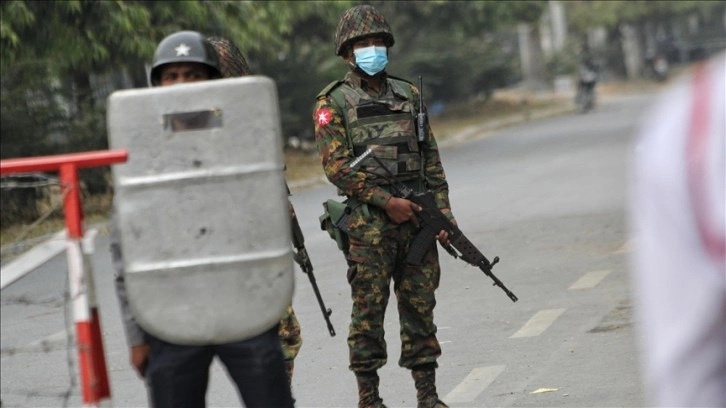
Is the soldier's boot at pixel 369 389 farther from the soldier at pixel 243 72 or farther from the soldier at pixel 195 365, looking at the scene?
the soldier at pixel 195 365

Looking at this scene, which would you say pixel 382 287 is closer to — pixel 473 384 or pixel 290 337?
pixel 290 337

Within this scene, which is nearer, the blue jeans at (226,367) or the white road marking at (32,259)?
the white road marking at (32,259)

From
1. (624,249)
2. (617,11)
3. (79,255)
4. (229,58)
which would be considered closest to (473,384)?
(229,58)

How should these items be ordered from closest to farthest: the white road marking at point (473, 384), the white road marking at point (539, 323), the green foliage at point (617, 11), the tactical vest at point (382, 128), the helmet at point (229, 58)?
the helmet at point (229, 58), the tactical vest at point (382, 128), the white road marking at point (473, 384), the white road marking at point (539, 323), the green foliage at point (617, 11)

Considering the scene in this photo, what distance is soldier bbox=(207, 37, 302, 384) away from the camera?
5.58 metres

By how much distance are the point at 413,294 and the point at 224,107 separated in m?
2.68

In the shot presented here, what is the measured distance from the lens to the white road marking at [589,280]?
993cm

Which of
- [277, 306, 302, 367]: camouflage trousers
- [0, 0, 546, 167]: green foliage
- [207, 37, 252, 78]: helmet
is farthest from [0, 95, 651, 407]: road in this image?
[0, 0, 546, 167]: green foliage

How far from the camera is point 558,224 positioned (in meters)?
13.8

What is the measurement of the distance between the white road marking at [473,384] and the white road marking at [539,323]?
0.89 metres

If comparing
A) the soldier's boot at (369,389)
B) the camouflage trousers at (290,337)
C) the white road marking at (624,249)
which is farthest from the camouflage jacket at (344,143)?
the white road marking at (624,249)

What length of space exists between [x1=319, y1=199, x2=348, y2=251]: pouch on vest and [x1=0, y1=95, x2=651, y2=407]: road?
96 cm

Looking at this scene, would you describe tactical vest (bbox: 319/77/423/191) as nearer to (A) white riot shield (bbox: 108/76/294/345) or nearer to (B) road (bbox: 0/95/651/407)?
(B) road (bbox: 0/95/651/407)

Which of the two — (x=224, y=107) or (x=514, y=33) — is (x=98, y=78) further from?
(x=514, y=33)
